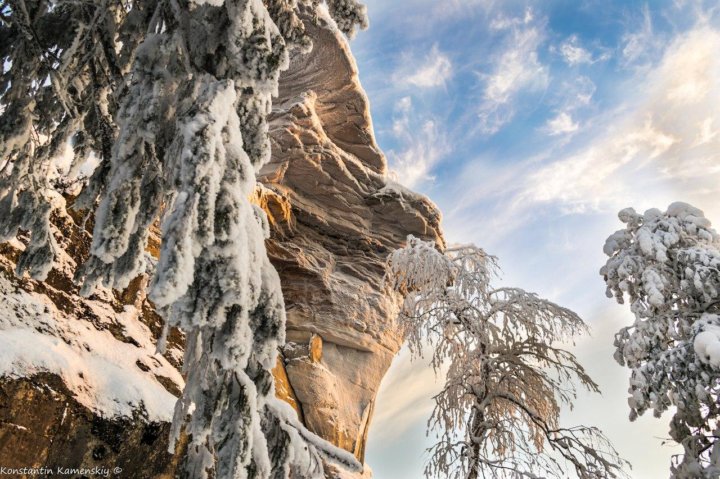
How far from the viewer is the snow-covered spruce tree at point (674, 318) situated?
6.25m

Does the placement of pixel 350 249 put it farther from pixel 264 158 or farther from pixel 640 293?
pixel 264 158


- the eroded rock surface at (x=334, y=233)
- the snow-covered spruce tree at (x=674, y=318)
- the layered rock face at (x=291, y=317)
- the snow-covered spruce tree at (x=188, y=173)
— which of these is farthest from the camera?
the eroded rock surface at (x=334, y=233)

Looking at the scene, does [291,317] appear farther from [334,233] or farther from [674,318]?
[674,318]

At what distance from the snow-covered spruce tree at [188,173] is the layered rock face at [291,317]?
5.20ft

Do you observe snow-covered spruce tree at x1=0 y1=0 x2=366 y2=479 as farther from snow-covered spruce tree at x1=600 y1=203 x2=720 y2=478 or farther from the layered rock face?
snow-covered spruce tree at x1=600 y1=203 x2=720 y2=478

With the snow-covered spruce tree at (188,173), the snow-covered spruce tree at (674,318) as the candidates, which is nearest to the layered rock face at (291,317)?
the snow-covered spruce tree at (188,173)

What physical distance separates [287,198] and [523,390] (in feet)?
27.3

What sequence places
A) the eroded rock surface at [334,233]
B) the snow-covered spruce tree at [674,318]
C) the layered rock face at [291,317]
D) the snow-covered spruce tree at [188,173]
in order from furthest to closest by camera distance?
1. the eroded rock surface at [334,233]
2. the snow-covered spruce tree at [674,318]
3. the layered rock face at [291,317]
4. the snow-covered spruce tree at [188,173]

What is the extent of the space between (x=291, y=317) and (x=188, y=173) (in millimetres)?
10428

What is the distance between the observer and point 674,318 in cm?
Result: 708

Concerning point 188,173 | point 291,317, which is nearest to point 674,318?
point 188,173

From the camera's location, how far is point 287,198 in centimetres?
1319

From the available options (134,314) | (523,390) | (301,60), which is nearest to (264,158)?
(134,314)

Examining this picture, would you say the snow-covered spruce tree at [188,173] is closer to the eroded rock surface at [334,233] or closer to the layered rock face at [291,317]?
the layered rock face at [291,317]
